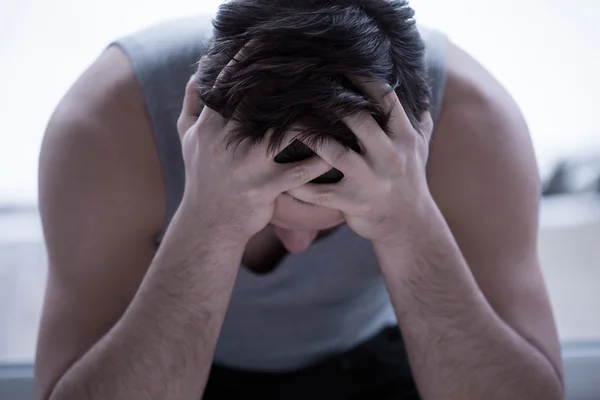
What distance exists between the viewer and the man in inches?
29.8

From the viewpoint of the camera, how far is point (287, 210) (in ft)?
2.77

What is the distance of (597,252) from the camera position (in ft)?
5.35

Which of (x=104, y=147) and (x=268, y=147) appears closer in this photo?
(x=268, y=147)

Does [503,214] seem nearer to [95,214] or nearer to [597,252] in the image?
[95,214]

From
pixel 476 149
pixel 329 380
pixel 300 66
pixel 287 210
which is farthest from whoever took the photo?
pixel 329 380

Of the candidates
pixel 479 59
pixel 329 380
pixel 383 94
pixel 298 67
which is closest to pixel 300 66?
pixel 298 67

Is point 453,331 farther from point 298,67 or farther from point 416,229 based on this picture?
point 298,67

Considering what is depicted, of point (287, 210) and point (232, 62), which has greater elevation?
point (232, 62)

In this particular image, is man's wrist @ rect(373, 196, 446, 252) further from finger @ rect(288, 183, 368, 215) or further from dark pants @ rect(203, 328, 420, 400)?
dark pants @ rect(203, 328, 420, 400)

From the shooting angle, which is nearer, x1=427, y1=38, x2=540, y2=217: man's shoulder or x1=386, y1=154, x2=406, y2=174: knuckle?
x1=386, y1=154, x2=406, y2=174: knuckle

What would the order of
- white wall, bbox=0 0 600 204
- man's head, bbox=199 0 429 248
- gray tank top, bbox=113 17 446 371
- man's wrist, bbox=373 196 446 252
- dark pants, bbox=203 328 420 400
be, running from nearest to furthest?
1. man's head, bbox=199 0 429 248
2. man's wrist, bbox=373 196 446 252
3. gray tank top, bbox=113 17 446 371
4. dark pants, bbox=203 328 420 400
5. white wall, bbox=0 0 600 204

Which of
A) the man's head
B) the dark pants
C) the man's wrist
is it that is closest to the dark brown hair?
the man's head

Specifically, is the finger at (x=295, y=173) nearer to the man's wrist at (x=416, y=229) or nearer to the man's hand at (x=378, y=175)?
the man's hand at (x=378, y=175)

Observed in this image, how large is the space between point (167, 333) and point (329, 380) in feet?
1.23
